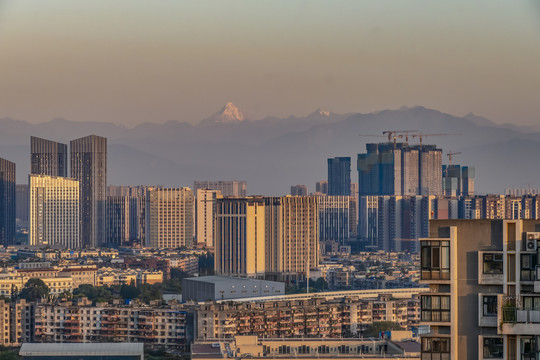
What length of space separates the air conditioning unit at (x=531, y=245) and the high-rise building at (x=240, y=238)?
32.6 m

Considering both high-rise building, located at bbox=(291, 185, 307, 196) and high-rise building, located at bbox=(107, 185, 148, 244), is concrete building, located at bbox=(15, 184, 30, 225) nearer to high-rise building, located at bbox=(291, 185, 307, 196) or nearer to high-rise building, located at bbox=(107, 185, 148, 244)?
high-rise building, located at bbox=(107, 185, 148, 244)

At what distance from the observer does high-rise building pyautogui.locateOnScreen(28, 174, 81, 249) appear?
55531mm

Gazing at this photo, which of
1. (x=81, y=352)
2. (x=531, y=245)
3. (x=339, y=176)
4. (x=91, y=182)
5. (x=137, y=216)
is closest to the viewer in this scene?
(x=531, y=245)

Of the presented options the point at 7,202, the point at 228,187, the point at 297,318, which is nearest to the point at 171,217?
the point at 7,202

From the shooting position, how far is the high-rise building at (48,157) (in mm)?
63438

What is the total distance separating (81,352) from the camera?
16547 mm

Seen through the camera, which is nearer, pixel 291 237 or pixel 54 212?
pixel 291 237

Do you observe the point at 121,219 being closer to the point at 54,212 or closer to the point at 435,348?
the point at 54,212

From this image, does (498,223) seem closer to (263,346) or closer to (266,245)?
(263,346)

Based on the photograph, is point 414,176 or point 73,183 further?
point 414,176

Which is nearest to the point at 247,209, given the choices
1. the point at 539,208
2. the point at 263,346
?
the point at 539,208

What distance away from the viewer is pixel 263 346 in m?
12.4

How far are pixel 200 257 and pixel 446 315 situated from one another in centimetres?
3748

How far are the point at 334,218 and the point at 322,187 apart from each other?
30.8 feet
